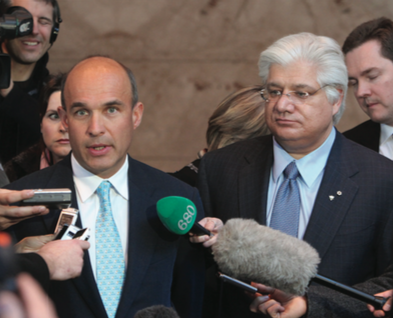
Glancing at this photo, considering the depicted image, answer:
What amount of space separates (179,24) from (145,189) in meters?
2.68

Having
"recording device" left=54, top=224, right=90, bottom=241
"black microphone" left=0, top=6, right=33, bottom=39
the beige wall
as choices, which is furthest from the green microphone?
the beige wall

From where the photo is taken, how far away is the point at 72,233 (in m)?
1.62

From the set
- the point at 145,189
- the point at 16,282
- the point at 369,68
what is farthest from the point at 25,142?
the point at 16,282

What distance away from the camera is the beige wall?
4230 mm

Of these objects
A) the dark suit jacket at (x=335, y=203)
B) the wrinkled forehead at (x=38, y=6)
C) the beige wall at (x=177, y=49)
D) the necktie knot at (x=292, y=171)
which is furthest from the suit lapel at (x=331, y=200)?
the beige wall at (x=177, y=49)

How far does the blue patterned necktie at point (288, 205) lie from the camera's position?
201 centimetres

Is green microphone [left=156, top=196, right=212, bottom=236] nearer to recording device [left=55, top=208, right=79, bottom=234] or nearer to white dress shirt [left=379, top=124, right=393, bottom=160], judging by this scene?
recording device [left=55, top=208, right=79, bottom=234]

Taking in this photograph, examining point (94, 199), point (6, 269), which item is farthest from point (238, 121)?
point (6, 269)

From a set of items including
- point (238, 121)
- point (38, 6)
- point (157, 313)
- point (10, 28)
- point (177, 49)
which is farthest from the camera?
point (177, 49)

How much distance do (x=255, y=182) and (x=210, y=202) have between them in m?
0.21

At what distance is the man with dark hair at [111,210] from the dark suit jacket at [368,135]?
120 cm

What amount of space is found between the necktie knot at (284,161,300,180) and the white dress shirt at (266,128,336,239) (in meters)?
0.01

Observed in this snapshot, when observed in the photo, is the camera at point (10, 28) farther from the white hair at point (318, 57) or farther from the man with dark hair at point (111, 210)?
the white hair at point (318, 57)

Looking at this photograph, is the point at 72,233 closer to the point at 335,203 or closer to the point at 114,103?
the point at 114,103
